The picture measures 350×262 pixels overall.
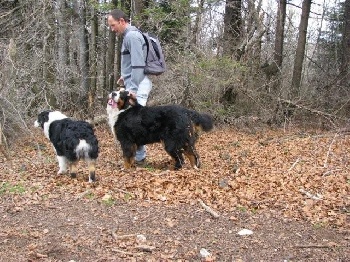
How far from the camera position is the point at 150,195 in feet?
19.8

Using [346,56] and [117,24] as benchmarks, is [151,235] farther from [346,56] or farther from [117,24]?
[346,56]

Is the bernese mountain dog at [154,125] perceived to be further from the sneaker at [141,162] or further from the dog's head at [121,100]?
the sneaker at [141,162]

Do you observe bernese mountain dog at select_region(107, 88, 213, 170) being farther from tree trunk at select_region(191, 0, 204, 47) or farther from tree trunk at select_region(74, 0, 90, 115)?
tree trunk at select_region(74, 0, 90, 115)

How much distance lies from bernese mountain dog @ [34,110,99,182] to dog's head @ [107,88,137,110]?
83 centimetres

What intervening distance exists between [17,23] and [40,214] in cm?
901

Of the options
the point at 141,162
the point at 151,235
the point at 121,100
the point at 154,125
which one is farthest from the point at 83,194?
the point at 141,162

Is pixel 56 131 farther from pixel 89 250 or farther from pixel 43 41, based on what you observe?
pixel 43 41

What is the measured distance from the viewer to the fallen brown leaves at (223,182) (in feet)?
19.1

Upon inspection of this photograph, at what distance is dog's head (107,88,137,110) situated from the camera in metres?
7.56

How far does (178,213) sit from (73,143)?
2289 mm

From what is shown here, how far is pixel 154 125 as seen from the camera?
757 centimetres

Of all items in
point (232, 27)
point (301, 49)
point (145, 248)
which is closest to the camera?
point (145, 248)

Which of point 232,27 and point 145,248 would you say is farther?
point 232,27

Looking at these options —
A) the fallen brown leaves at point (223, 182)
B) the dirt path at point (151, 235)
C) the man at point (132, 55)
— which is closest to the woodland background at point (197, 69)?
the fallen brown leaves at point (223, 182)
